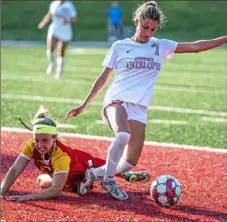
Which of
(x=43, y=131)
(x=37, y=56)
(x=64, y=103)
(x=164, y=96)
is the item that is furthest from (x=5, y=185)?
(x=37, y=56)

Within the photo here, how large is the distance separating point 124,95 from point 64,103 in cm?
767

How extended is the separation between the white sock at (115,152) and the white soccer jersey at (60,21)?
47.2 ft

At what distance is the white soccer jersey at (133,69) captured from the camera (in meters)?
7.46

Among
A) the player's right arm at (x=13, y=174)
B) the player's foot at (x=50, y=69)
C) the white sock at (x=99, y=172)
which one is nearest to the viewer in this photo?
the player's right arm at (x=13, y=174)

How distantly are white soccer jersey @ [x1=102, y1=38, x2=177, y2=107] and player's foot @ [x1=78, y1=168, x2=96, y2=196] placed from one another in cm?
72

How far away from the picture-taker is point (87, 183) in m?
7.25

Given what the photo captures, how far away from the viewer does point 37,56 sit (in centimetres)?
2844

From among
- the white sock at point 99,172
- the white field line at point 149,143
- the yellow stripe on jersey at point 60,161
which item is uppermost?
the yellow stripe on jersey at point 60,161

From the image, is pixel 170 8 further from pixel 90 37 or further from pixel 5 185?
pixel 5 185

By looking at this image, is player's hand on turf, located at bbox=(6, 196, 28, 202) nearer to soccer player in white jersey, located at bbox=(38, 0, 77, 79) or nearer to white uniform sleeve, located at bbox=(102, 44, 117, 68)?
white uniform sleeve, located at bbox=(102, 44, 117, 68)

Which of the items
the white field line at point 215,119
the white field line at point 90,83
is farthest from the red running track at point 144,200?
the white field line at point 90,83

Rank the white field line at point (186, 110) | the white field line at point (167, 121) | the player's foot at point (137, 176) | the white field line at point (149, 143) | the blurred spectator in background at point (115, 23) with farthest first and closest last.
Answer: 1. the blurred spectator in background at point (115, 23)
2. the white field line at point (186, 110)
3. the white field line at point (167, 121)
4. the white field line at point (149, 143)
5. the player's foot at point (137, 176)

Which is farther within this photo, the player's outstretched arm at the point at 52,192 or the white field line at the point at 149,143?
the white field line at the point at 149,143

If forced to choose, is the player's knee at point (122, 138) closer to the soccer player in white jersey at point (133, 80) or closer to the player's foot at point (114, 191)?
the soccer player in white jersey at point (133, 80)
